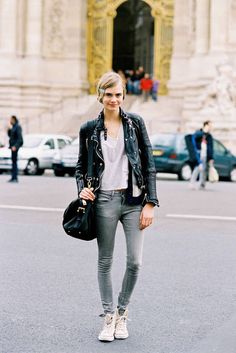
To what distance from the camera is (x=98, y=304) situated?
8328 mm

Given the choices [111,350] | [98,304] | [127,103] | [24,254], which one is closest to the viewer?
[111,350]

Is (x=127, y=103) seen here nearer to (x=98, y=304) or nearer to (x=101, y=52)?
(x=101, y=52)

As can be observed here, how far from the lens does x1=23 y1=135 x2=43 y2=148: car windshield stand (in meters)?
29.7

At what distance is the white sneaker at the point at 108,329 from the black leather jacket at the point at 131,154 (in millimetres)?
906

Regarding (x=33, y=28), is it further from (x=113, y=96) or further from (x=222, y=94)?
(x=113, y=96)

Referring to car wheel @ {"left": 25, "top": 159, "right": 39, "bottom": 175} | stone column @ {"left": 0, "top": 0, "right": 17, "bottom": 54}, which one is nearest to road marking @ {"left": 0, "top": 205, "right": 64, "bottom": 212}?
car wheel @ {"left": 25, "top": 159, "right": 39, "bottom": 175}

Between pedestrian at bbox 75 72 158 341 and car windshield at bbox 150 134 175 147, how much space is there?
2078cm

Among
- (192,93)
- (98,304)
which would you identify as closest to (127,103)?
(192,93)

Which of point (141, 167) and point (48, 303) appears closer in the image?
point (141, 167)

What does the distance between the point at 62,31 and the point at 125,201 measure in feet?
120

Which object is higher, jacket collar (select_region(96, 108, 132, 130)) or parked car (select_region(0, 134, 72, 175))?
jacket collar (select_region(96, 108, 132, 130))

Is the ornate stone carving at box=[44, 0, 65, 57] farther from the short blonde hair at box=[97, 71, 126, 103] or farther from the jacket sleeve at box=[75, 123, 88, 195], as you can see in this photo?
the short blonde hair at box=[97, 71, 126, 103]

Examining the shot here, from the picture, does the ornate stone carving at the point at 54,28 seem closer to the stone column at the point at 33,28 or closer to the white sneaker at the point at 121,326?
the stone column at the point at 33,28

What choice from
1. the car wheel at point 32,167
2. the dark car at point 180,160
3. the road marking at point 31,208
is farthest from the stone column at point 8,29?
the road marking at point 31,208
